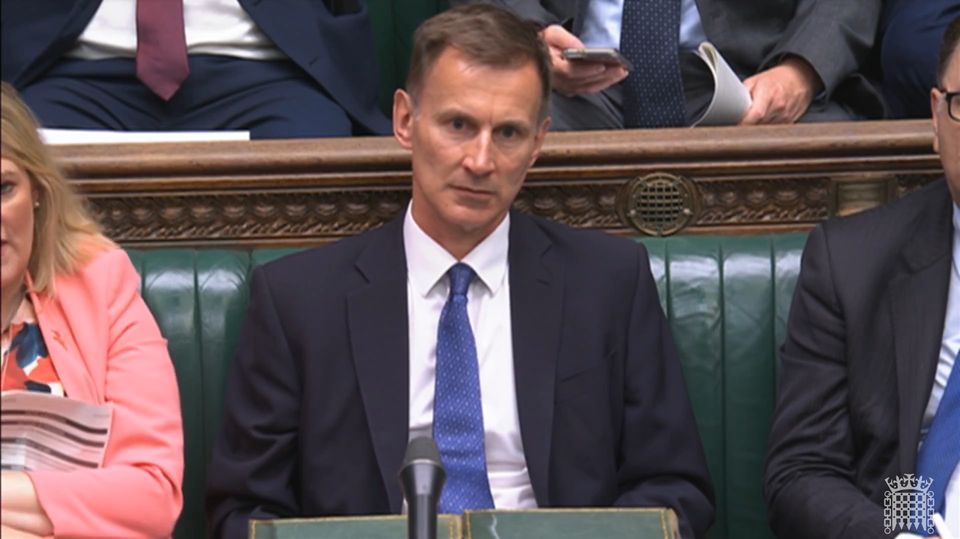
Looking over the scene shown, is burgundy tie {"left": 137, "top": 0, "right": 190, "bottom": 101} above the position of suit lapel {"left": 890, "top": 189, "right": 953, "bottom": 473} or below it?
above

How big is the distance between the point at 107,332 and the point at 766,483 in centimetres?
87

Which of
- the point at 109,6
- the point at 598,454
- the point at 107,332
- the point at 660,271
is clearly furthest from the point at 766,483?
the point at 109,6

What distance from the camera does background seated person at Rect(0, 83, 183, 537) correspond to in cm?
201

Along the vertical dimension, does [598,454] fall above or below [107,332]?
below

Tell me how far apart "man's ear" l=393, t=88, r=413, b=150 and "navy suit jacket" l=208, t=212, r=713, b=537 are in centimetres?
12

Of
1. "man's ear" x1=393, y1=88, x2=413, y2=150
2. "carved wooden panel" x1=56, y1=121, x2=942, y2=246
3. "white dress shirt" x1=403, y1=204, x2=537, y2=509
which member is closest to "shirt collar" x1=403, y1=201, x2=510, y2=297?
"white dress shirt" x1=403, y1=204, x2=537, y2=509

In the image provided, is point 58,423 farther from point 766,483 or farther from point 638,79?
point 638,79

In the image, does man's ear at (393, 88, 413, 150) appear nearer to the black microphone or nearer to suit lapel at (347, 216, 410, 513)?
suit lapel at (347, 216, 410, 513)

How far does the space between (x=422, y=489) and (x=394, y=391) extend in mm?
815

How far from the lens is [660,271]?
8.50 ft

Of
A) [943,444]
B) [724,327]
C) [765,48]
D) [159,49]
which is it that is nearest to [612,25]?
[765,48]

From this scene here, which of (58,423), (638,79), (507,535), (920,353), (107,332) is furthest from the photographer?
(638,79)

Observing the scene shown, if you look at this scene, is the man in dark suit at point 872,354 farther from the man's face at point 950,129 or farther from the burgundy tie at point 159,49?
the burgundy tie at point 159,49

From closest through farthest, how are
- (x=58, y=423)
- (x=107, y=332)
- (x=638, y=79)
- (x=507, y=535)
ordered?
(x=507, y=535), (x=58, y=423), (x=107, y=332), (x=638, y=79)
